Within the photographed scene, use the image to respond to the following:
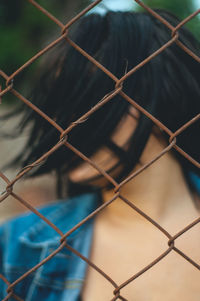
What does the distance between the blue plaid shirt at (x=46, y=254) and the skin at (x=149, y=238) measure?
0.04 meters

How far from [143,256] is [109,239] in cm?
11

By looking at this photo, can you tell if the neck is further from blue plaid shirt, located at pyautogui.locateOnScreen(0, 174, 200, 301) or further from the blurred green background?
the blurred green background

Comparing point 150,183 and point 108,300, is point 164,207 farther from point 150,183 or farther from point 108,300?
point 108,300

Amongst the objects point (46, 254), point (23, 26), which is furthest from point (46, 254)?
point (23, 26)

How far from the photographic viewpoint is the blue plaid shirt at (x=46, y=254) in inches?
48.9

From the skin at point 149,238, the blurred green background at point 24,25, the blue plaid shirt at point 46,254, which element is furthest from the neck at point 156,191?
the blurred green background at point 24,25

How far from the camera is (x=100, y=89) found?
1.08 m

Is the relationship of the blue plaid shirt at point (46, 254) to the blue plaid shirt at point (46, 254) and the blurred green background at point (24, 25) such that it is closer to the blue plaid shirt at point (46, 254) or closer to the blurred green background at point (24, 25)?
the blue plaid shirt at point (46, 254)

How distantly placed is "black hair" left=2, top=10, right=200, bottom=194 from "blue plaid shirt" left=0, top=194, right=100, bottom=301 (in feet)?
0.75

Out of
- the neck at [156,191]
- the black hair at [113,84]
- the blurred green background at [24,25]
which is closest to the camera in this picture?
the black hair at [113,84]

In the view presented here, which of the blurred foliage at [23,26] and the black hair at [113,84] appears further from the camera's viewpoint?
the blurred foliage at [23,26]

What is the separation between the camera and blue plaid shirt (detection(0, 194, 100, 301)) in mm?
1241

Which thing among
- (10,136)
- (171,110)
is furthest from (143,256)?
(10,136)

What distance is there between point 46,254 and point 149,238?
0.94 ft
